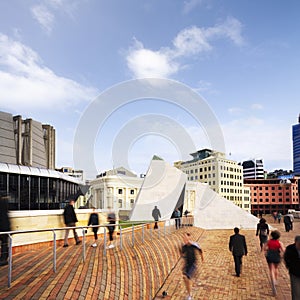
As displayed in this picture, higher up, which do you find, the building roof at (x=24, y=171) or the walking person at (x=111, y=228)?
the building roof at (x=24, y=171)

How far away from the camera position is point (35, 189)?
2034 centimetres

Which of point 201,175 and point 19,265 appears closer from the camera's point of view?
point 19,265

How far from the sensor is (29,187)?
19.8 m

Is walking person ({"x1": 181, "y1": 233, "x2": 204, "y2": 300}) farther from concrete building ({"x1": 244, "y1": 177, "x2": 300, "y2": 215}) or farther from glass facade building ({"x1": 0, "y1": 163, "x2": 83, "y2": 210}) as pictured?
concrete building ({"x1": 244, "y1": 177, "x2": 300, "y2": 215})

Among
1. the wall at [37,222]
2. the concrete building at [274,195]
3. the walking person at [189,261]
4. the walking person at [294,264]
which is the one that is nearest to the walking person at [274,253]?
the walking person at [189,261]

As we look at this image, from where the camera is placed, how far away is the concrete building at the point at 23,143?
155 ft

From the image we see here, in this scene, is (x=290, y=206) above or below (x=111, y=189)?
below

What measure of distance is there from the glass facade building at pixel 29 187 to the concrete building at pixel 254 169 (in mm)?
121956

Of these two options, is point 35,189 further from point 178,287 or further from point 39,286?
point 39,286

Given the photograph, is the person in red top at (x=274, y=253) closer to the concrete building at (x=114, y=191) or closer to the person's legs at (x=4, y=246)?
the person's legs at (x=4, y=246)

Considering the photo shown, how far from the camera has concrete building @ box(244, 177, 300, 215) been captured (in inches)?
3396

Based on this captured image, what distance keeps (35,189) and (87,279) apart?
16.8 metres

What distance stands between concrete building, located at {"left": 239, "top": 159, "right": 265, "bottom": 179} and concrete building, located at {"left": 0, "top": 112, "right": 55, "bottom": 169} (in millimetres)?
98278

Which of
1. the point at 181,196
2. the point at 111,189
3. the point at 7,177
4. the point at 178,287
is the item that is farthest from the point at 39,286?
the point at 111,189
